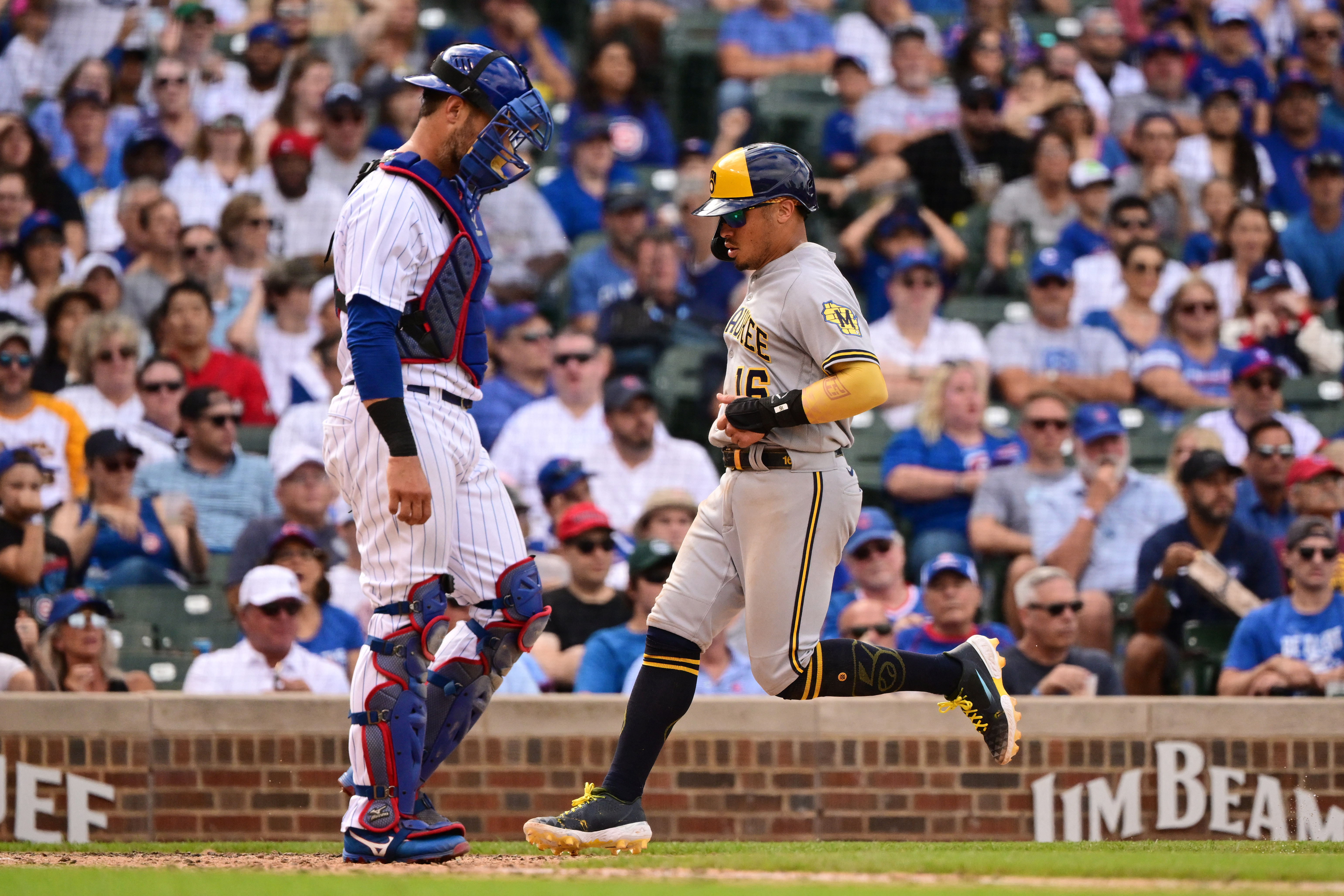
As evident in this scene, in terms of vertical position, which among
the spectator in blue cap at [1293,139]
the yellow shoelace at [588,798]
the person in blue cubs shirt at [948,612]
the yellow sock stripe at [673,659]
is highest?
the spectator in blue cap at [1293,139]

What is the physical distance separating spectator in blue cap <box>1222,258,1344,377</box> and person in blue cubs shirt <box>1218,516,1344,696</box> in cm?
266

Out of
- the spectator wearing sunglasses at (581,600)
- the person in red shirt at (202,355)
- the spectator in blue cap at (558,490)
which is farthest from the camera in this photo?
the person in red shirt at (202,355)

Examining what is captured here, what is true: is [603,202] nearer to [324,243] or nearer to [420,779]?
[324,243]

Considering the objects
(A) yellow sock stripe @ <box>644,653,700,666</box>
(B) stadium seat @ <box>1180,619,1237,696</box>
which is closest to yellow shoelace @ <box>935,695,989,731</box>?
(A) yellow sock stripe @ <box>644,653,700,666</box>

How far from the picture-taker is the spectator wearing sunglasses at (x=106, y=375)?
8.35 metres

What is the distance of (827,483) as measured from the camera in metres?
4.33

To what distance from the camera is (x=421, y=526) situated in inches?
166

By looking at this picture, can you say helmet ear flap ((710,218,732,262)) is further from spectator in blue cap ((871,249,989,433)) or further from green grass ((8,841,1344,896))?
spectator in blue cap ((871,249,989,433))

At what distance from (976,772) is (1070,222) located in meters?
4.56

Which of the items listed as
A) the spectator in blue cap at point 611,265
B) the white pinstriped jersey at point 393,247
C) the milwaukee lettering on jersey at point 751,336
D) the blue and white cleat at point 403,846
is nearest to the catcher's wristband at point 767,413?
the milwaukee lettering on jersey at point 751,336

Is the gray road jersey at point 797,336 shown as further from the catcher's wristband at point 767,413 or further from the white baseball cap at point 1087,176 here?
the white baseball cap at point 1087,176

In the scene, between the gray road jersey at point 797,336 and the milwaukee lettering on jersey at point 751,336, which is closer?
the gray road jersey at point 797,336

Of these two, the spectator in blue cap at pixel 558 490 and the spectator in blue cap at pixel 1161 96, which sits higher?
the spectator in blue cap at pixel 1161 96

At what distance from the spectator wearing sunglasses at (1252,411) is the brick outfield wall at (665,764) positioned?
2.46 meters
